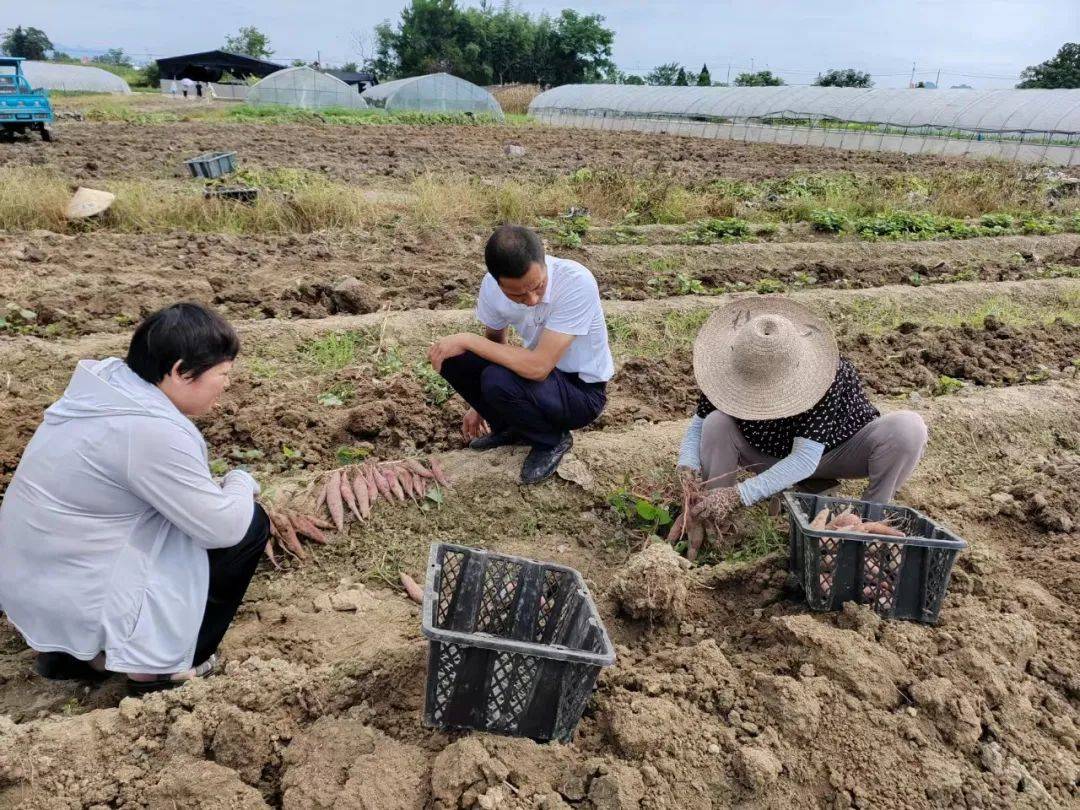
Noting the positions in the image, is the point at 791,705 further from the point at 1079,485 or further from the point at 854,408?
the point at 1079,485

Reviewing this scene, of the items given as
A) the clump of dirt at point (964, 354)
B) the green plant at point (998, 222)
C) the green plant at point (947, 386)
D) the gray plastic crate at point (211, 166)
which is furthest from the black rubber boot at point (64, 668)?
the green plant at point (998, 222)

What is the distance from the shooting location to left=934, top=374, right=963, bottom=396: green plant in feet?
16.2

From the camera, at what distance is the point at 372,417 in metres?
4.11

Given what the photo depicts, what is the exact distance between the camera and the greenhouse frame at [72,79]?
40562 millimetres

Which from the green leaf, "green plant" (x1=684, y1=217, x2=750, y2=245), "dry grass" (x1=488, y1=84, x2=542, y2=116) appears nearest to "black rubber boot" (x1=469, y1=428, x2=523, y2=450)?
the green leaf

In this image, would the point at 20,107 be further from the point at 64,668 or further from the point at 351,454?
the point at 64,668

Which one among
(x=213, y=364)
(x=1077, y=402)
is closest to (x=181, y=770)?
(x=213, y=364)

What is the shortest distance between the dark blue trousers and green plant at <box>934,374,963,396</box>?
2.45 metres

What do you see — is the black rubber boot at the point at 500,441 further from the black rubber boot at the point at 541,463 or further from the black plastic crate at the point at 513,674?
the black plastic crate at the point at 513,674

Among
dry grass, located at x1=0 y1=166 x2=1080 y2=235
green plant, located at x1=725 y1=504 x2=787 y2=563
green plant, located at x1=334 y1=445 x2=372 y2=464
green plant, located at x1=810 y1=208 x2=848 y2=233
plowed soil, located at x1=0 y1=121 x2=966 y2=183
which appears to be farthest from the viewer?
plowed soil, located at x1=0 y1=121 x2=966 y2=183

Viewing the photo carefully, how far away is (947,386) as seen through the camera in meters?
4.98

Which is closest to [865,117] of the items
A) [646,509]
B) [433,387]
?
[433,387]

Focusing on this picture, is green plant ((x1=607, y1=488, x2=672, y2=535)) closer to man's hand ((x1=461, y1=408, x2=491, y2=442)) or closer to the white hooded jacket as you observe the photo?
man's hand ((x1=461, y1=408, x2=491, y2=442))

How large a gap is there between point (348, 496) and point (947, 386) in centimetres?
373
